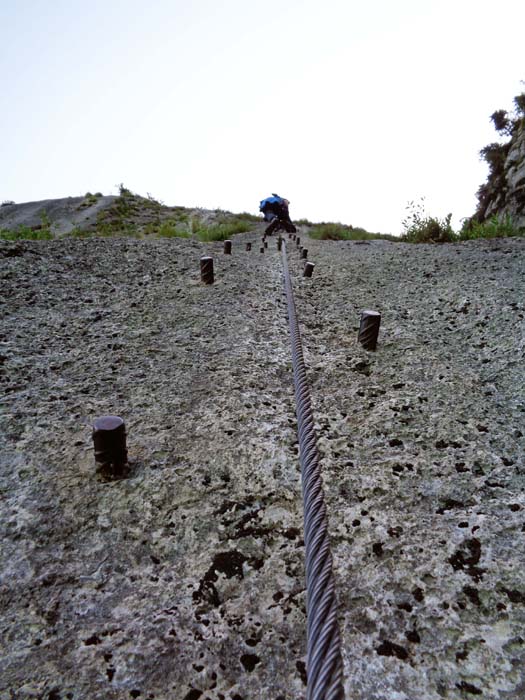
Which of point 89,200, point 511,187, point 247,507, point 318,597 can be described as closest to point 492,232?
point 511,187

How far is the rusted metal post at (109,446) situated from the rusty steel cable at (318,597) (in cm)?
75

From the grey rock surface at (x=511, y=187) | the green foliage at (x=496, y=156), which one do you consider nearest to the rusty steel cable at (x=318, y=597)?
the grey rock surface at (x=511, y=187)

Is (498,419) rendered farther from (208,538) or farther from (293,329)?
(208,538)

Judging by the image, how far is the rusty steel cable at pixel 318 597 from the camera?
32.6 inches

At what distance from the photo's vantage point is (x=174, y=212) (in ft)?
57.2

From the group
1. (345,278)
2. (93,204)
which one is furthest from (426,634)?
(93,204)

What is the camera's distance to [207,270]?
13.5 feet

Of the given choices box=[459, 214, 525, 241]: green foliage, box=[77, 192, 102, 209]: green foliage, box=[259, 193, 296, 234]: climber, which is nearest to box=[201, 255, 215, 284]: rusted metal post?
box=[459, 214, 525, 241]: green foliage

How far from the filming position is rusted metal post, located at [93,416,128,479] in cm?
160

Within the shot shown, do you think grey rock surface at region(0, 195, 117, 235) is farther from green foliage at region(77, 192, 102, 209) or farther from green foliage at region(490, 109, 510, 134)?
green foliage at region(490, 109, 510, 134)

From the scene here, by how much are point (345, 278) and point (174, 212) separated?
14.4 meters

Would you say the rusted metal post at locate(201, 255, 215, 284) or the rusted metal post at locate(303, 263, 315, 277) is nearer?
the rusted metal post at locate(201, 255, 215, 284)

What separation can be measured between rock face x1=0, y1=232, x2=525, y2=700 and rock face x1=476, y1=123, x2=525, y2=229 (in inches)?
289

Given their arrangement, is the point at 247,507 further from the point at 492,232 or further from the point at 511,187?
the point at 511,187
